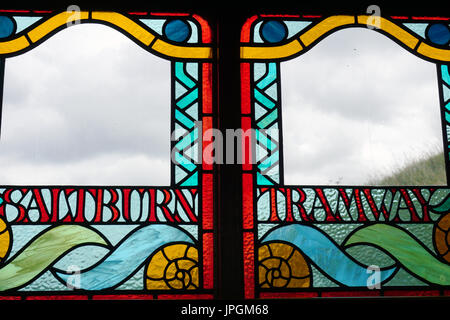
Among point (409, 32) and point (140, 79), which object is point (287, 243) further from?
point (409, 32)

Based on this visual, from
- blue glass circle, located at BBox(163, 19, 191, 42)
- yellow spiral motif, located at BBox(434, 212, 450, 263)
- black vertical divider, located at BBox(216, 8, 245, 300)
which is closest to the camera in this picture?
black vertical divider, located at BBox(216, 8, 245, 300)

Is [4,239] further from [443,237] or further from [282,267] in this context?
[443,237]

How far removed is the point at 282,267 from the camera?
6.66 ft

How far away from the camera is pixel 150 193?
206cm

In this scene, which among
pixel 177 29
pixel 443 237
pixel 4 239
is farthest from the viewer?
pixel 177 29

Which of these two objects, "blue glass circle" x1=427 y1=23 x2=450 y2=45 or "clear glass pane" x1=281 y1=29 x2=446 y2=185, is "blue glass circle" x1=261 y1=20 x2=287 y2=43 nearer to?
"clear glass pane" x1=281 y1=29 x2=446 y2=185

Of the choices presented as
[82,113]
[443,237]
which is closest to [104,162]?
[82,113]

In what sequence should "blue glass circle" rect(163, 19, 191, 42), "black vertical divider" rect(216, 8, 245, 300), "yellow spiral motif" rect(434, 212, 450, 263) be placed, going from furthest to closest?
1. "blue glass circle" rect(163, 19, 191, 42)
2. "yellow spiral motif" rect(434, 212, 450, 263)
3. "black vertical divider" rect(216, 8, 245, 300)

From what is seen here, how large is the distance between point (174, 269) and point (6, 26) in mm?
1065

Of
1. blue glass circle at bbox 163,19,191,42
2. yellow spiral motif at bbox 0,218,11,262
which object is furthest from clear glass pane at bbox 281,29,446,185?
yellow spiral motif at bbox 0,218,11,262

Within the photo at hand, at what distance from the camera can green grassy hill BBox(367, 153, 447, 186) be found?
214 cm

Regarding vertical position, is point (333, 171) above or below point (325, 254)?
above
